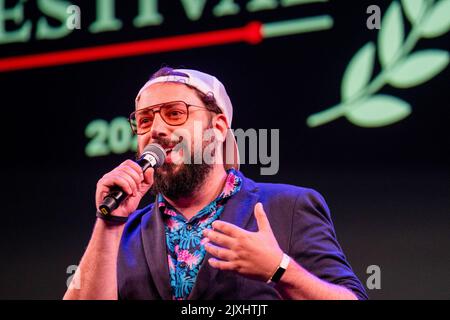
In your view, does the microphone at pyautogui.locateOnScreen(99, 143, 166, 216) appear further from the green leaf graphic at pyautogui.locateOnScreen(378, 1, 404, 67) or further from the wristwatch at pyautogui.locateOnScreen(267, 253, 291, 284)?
the green leaf graphic at pyautogui.locateOnScreen(378, 1, 404, 67)

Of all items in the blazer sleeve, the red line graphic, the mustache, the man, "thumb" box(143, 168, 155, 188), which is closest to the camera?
the man

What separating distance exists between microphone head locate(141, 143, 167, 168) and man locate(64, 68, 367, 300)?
0.06 m

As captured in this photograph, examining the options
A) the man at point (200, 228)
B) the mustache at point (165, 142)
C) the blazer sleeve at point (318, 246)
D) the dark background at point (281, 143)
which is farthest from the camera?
the dark background at point (281, 143)

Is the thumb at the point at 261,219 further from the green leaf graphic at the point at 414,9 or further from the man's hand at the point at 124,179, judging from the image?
the green leaf graphic at the point at 414,9

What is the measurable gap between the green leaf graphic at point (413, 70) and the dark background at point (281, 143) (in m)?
0.03

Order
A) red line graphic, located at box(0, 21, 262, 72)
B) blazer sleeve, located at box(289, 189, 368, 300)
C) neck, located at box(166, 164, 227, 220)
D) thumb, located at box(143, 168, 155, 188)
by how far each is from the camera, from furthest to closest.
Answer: red line graphic, located at box(0, 21, 262, 72), neck, located at box(166, 164, 227, 220), blazer sleeve, located at box(289, 189, 368, 300), thumb, located at box(143, 168, 155, 188)

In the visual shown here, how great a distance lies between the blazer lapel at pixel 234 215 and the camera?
222 cm

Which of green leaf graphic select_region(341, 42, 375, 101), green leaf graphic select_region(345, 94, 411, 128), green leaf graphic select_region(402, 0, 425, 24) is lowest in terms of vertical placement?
green leaf graphic select_region(345, 94, 411, 128)

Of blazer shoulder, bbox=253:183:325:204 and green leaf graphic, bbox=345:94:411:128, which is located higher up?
green leaf graphic, bbox=345:94:411:128

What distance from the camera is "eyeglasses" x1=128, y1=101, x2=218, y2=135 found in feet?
8.04

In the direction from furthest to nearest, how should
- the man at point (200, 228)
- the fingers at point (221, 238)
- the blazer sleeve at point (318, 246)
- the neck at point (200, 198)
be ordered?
the neck at point (200, 198), the blazer sleeve at point (318, 246), the man at point (200, 228), the fingers at point (221, 238)

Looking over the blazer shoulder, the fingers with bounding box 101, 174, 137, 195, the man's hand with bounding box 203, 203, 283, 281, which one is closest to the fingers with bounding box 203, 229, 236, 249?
the man's hand with bounding box 203, 203, 283, 281

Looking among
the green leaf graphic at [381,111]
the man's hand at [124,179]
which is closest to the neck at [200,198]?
the man's hand at [124,179]
